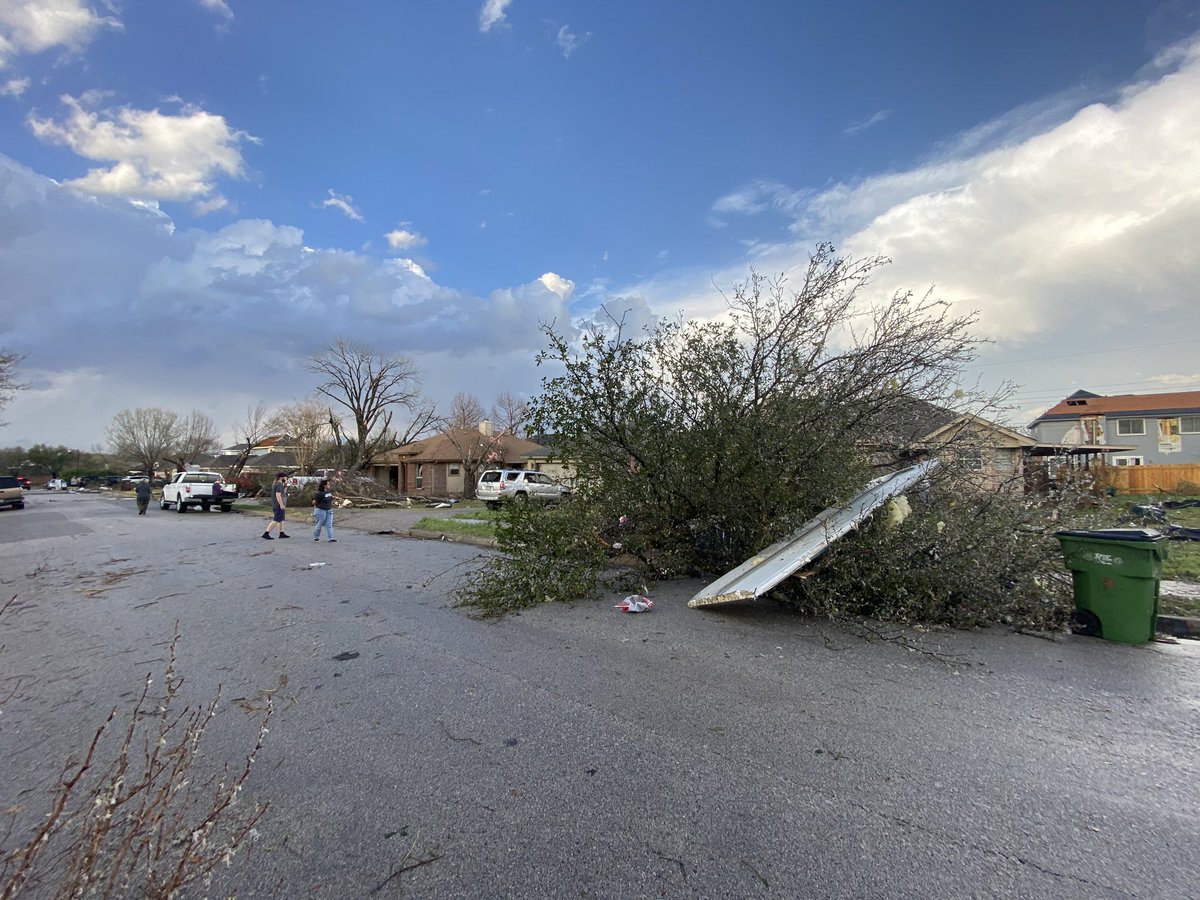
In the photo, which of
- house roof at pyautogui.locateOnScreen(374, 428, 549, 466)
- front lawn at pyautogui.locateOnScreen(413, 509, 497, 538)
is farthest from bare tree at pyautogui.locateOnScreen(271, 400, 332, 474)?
front lawn at pyautogui.locateOnScreen(413, 509, 497, 538)

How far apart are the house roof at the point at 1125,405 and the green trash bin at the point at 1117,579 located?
161 feet

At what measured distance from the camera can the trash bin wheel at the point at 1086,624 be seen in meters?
5.58

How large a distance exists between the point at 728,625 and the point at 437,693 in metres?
3.04

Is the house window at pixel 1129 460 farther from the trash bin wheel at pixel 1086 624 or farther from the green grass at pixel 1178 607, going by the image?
the trash bin wheel at pixel 1086 624

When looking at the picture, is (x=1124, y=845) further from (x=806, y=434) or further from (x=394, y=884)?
(x=806, y=434)

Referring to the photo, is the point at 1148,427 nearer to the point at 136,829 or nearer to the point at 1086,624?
the point at 1086,624

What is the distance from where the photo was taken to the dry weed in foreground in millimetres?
1790

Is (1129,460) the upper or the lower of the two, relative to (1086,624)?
upper

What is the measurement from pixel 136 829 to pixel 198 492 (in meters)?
29.7

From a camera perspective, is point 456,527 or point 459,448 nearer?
point 456,527

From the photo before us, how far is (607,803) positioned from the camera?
9.05 feet

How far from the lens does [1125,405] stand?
47.4 meters

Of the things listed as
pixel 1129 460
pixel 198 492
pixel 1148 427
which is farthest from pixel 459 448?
pixel 1148 427

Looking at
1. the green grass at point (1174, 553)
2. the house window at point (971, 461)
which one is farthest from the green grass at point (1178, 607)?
the house window at point (971, 461)
